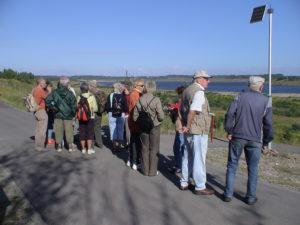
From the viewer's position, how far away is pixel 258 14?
12430 mm

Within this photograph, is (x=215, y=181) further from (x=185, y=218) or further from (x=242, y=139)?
(x=185, y=218)

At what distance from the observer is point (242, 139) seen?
21.6ft

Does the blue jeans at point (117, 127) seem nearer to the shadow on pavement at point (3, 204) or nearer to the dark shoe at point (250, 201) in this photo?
the shadow on pavement at point (3, 204)

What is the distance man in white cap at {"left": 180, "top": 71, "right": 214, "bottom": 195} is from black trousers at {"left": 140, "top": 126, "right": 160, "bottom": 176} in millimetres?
1162

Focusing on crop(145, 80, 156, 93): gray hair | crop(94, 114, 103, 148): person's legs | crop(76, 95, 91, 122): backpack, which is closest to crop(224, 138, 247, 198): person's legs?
crop(145, 80, 156, 93): gray hair

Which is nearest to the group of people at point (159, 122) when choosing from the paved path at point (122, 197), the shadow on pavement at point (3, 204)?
the paved path at point (122, 197)

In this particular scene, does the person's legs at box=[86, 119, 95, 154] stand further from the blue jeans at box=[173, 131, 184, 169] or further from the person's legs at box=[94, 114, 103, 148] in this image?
the blue jeans at box=[173, 131, 184, 169]

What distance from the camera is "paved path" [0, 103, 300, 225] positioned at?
5.93 meters

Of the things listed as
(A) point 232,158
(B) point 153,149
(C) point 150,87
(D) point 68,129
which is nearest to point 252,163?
(A) point 232,158

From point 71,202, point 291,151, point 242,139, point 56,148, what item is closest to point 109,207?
point 71,202

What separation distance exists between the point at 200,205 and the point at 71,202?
6.21 feet

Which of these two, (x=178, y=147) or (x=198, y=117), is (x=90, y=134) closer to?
(x=178, y=147)

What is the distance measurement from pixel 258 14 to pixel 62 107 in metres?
6.14

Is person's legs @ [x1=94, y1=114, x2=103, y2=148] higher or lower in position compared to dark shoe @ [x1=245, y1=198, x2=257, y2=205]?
higher
